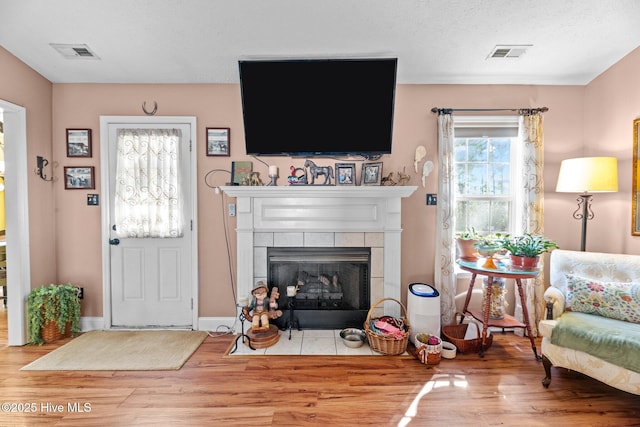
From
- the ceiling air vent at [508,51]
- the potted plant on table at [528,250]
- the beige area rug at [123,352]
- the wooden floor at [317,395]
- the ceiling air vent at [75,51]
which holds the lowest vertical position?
the wooden floor at [317,395]

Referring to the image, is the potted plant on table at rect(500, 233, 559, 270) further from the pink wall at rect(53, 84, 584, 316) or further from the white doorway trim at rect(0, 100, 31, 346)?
the white doorway trim at rect(0, 100, 31, 346)

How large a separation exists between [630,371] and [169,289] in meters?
3.49

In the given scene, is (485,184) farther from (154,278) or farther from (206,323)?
(154,278)

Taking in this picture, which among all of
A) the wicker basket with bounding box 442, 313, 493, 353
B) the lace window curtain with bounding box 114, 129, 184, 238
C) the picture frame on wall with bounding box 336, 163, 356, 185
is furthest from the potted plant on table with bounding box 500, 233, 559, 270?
the lace window curtain with bounding box 114, 129, 184, 238

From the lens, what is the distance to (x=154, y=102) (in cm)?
279

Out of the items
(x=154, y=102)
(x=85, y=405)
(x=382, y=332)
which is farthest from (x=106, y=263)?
(x=382, y=332)

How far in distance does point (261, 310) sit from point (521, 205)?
2.58m

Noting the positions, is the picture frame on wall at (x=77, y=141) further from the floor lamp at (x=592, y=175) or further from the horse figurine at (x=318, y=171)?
the floor lamp at (x=592, y=175)

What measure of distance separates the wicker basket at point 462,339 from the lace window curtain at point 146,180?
270 cm

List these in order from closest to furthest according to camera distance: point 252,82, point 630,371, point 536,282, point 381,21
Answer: point 630,371 < point 381,21 < point 252,82 < point 536,282

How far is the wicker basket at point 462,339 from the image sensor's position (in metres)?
2.39

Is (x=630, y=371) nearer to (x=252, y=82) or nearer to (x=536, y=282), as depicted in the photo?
(x=536, y=282)

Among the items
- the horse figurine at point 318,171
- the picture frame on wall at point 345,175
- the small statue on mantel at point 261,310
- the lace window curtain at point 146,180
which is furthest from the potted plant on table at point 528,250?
the lace window curtain at point 146,180

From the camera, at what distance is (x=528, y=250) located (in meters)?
2.28
